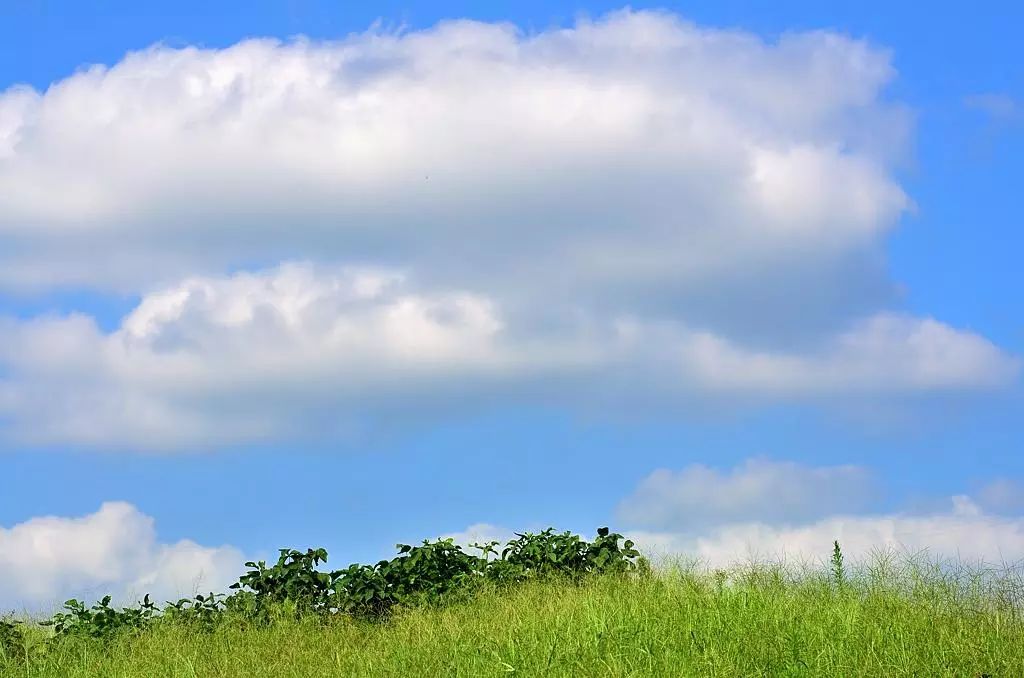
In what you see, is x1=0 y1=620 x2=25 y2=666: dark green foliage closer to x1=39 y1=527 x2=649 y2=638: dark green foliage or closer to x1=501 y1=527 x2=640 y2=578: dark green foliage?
x1=39 y1=527 x2=649 y2=638: dark green foliage

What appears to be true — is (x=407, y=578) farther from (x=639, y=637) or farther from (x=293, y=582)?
(x=639, y=637)

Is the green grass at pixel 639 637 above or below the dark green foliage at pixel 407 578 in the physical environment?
below

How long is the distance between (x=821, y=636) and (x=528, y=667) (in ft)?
9.91

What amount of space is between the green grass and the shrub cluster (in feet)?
1.26

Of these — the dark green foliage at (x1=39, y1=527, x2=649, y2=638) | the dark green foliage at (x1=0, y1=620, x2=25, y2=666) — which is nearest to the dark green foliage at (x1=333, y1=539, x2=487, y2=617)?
the dark green foliage at (x1=39, y1=527, x2=649, y2=638)

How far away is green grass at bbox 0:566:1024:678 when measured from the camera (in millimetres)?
10305

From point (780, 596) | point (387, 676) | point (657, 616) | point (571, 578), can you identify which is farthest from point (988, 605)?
point (387, 676)

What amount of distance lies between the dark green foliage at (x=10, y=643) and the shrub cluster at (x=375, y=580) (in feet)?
0.30

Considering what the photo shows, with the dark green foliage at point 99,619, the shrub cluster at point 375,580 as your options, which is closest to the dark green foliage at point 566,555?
the shrub cluster at point 375,580

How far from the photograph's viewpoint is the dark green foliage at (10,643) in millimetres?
13281

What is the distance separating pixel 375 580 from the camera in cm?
1454

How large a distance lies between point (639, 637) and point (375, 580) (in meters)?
4.87

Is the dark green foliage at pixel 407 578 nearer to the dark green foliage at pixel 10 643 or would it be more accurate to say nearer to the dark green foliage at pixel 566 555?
the dark green foliage at pixel 566 555

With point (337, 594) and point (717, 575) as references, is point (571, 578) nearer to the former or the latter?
point (717, 575)
